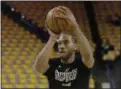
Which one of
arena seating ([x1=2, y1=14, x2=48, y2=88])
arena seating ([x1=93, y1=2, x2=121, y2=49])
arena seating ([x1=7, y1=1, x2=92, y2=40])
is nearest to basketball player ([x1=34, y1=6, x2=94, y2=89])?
arena seating ([x1=2, y1=14, x2=48, y2=88])

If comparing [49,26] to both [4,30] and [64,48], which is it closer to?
[64,48]

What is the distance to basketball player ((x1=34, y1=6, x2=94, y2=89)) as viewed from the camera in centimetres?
198

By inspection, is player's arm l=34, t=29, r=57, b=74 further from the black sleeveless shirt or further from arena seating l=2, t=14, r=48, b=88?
arena seating l=2, t=14, r=48, b=88

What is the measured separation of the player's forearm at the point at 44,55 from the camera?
77.0 inches

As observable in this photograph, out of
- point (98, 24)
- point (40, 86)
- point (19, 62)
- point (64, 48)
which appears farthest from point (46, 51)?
point (98, 24)

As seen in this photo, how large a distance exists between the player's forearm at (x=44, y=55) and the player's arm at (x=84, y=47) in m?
0.14

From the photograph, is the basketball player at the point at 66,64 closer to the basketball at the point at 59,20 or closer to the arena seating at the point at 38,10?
the basketball at the point at 59,20

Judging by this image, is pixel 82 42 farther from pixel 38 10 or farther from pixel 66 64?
pixel 38 10

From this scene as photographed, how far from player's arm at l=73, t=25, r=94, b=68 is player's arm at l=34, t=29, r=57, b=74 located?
140mm

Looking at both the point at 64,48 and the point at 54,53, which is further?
the point at 54,53

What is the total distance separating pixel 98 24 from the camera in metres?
7.95

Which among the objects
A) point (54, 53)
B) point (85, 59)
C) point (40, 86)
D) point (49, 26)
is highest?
point (49, 26)

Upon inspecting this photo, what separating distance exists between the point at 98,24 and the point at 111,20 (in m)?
0.39

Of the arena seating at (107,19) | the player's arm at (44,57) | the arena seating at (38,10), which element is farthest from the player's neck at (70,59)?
the arena seating at (38,10)
